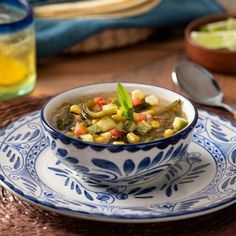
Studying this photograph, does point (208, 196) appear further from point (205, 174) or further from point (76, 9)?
point (76, 9)

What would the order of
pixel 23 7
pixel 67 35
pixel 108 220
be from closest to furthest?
1. pixel 108 220
2. pixel 23 7
3. pixel 67 35

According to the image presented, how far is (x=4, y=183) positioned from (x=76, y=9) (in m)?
0.72

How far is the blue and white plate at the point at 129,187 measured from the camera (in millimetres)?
847

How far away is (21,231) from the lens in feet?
2.87

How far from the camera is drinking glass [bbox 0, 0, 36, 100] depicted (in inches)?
51.6

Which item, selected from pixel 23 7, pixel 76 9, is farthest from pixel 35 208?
pixel 76 9

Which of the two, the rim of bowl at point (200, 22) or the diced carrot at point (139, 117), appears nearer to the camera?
the diced carrot at point (139, 117)

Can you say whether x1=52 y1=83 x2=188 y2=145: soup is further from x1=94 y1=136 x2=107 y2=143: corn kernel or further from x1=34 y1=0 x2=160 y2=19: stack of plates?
x1=34 y1=0 x2=160 y2=19: stack of plates

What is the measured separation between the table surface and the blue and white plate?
0.09 feet

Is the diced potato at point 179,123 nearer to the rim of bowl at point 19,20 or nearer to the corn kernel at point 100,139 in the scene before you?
the corn kernel at point 100,139

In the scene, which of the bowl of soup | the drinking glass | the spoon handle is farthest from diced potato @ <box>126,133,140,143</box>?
the drinking glass

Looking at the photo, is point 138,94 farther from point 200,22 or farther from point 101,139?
point 200,22

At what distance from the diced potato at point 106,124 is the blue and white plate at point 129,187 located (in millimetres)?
79

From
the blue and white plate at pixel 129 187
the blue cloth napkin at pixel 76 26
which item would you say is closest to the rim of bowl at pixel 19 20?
the blue cloth napkin at pixel 76 26
